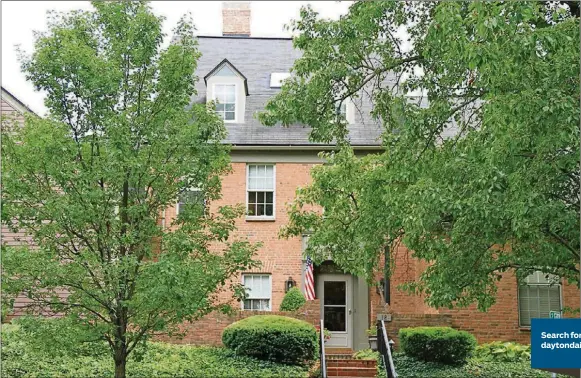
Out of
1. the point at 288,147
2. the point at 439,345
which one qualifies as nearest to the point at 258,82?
the point at 288,147

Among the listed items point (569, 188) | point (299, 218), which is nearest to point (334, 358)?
point (299, 218)

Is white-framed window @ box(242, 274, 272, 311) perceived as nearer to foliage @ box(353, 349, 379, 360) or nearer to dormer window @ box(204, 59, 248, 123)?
foliage @ box(353, 349, 379, 360)

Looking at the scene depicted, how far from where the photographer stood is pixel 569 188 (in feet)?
37.9

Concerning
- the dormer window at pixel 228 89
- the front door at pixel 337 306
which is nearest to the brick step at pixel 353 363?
the front door at pixel 337 306

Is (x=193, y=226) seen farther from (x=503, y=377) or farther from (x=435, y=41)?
(x=503, y=377)

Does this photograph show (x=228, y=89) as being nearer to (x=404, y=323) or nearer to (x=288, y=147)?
(x=288, y=147)

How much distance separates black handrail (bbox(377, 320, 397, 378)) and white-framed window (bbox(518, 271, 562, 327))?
194 inches

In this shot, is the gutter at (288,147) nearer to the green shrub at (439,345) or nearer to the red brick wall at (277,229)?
the red brick wall at (277,229)

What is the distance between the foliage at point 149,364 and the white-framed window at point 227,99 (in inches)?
337

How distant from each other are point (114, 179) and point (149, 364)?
5728 mm

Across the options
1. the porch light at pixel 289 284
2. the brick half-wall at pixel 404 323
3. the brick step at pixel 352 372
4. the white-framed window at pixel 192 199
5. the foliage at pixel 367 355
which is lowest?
the brick step at pixel 352 372

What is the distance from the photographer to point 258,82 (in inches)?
1004

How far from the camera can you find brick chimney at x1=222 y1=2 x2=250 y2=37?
1109 inches

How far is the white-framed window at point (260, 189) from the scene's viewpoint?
23328 millimetres
